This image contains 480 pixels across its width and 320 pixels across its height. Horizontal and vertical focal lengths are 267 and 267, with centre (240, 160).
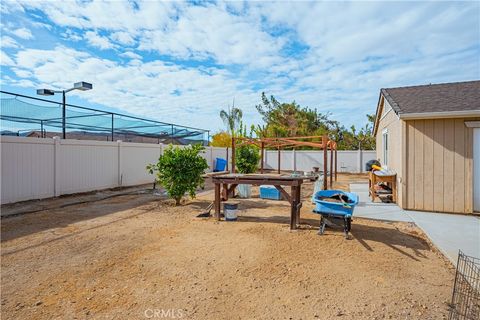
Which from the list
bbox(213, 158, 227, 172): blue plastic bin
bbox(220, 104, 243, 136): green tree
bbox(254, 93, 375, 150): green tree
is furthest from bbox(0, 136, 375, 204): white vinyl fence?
bbox(220, 104, 243, 136): green tree

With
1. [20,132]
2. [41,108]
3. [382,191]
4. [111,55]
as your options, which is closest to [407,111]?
[382,191]

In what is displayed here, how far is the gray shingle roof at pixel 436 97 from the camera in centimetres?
618

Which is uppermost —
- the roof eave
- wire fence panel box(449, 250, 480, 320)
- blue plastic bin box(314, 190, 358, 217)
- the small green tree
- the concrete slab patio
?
the roof eave

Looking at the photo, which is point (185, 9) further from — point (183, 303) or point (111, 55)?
point (183, 303)

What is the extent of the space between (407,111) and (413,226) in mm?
2785

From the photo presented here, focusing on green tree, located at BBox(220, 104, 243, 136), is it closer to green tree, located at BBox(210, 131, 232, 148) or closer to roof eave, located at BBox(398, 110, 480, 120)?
green tree, located at BBox(210, 131, 232, 148)

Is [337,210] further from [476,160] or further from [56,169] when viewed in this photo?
[56,169]

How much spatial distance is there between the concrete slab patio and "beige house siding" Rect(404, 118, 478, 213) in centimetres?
33

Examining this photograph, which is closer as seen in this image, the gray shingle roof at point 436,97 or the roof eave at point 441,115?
the roof eave at point 441,115

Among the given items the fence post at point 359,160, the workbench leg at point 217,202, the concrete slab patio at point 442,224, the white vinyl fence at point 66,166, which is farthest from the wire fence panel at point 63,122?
the fence post at point 359,160

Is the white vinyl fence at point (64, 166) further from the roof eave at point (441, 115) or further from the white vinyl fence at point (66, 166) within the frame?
the roof eave at point (441, 115)

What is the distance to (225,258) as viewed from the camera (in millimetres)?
3594

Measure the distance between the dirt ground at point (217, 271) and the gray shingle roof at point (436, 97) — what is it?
3.04m

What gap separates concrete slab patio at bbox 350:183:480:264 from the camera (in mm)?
3960
